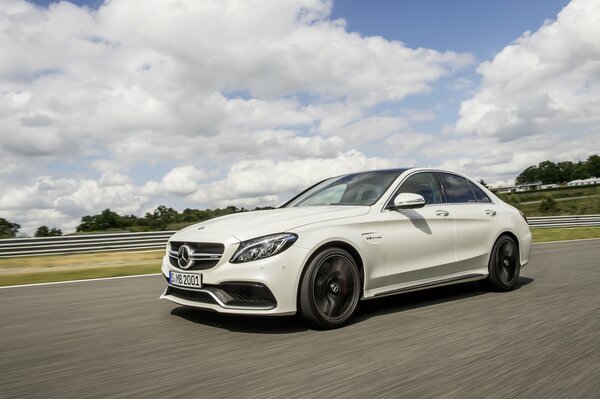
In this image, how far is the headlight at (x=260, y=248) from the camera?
4.38m

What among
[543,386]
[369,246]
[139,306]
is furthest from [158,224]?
[543,386]

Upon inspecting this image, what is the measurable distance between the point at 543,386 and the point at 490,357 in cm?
60

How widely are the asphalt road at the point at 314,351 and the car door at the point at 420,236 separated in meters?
0.42

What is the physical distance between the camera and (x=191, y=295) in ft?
15.4

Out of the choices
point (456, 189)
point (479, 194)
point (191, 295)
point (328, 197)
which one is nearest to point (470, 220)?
point (456, 189)

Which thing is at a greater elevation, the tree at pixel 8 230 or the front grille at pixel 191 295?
the tree at pixel 8 230

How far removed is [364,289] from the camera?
4.94 meters

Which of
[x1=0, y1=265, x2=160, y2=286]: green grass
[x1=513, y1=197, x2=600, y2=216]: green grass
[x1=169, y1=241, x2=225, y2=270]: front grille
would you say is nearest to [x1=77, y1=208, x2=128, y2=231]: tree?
[x1=0, y1=265, x2=160, y2=286]: green grass

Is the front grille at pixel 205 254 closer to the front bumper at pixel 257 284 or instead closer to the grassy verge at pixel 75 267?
the front bumper at pixel 257 284

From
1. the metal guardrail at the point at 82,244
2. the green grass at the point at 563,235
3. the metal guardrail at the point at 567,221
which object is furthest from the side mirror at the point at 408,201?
the metal guardrail at the point at 567,221

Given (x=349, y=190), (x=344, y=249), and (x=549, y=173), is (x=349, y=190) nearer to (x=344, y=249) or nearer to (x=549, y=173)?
(x=344, y=249)

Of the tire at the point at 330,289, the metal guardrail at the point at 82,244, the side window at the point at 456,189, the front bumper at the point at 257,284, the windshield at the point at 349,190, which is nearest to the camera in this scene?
the front bumper at the point at 257,284

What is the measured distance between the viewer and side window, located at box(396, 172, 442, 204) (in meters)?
5.77

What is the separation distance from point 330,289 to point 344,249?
1.34 ft
